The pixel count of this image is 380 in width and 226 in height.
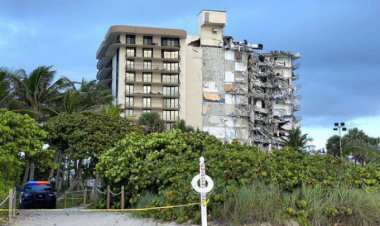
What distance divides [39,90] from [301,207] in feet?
104

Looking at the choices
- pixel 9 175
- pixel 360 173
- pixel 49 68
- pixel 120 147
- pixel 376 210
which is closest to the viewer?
pixel 376 210

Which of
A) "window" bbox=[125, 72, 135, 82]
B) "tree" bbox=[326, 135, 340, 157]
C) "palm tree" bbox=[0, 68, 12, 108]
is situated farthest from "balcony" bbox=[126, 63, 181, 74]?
"palm tree" bbox=[0, 68, 12, 108]

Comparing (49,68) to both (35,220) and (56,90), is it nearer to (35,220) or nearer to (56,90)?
(56,90)

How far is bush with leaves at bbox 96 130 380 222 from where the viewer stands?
1474 centimetres

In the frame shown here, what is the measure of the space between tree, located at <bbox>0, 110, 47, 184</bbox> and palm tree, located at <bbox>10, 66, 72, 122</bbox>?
18.1 meters

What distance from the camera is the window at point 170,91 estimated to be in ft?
297

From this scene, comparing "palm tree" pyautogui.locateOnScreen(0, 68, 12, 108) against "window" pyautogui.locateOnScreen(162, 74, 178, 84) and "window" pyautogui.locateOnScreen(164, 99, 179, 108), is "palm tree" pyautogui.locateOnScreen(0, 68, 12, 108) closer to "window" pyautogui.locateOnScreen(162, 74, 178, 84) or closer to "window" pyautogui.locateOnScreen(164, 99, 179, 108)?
"window" pyautogui.locateOnScreen(164, 99, 179, 108)

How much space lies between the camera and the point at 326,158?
59.5 feet

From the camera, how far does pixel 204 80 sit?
321 ft

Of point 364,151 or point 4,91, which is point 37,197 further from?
point 364,151

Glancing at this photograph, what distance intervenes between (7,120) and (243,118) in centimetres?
8169

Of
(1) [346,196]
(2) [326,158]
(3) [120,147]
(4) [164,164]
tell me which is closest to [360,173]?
(2) [326,158]

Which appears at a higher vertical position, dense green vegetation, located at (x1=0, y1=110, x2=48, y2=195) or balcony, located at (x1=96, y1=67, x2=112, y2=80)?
balcony, located at (x1=96, y1=67, x2=112, y2=80)

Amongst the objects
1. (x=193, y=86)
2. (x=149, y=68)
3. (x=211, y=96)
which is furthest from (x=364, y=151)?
(x=211, y=96)
